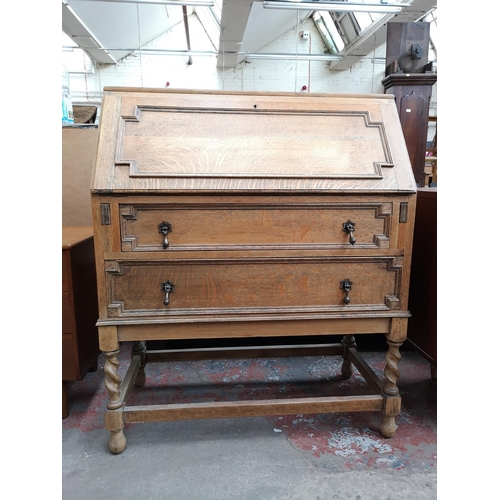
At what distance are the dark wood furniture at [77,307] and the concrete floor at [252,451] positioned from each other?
11.6 inches

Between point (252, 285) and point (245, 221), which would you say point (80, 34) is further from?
point (252, 285)

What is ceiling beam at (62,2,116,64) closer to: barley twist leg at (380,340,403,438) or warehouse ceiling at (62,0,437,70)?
warehouse ceiling at (62,0,437,70)

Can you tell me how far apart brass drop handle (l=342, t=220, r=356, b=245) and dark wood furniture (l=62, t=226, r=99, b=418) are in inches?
53.0

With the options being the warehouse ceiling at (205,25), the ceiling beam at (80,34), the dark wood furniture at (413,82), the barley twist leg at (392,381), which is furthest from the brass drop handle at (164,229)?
the ceiling beam at (80,34)

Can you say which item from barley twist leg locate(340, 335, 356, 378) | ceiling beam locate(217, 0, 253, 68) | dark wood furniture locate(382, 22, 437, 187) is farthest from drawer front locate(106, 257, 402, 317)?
ceiling beam locate(217, 0, 253, 68)

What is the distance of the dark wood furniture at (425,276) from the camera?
1.93m

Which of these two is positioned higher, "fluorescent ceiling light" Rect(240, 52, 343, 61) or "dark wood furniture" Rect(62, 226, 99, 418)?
"fluorescent ceiling light" Rect(240, 52, 343, 61)

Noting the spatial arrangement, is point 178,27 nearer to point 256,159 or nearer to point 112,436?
point 256,159

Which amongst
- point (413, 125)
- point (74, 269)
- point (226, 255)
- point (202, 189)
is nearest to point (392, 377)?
point (226, 255)

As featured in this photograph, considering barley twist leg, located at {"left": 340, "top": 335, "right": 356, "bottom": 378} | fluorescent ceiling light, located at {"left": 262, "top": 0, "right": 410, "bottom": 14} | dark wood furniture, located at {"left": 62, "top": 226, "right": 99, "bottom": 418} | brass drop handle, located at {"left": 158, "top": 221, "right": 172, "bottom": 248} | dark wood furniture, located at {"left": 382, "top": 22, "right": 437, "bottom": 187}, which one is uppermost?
fluorescent ceiling light, located at {"left": 262, "top": 0, "right": 410, "bottom": 14}

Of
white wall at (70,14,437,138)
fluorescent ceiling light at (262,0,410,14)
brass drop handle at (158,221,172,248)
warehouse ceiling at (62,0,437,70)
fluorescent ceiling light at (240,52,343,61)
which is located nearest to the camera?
brass drop handle at (158,221,172,248)

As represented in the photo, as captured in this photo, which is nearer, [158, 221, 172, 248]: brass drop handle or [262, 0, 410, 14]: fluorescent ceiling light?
[158, 221, 172, 248]: brass drop handle

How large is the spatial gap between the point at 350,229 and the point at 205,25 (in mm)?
8184

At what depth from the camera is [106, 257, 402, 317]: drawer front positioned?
1545mm
